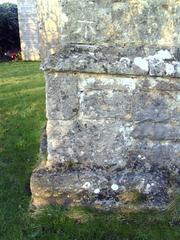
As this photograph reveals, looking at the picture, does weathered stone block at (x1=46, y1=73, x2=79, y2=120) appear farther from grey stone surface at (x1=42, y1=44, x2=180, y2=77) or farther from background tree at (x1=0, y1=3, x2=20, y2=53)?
background tree at (x1=0, y1=3, x2=20, y2=53)

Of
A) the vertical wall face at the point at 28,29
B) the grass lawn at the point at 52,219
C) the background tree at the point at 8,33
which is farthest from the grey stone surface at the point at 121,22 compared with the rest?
the background tree at the point at 8,33

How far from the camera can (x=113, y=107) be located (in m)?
4.32

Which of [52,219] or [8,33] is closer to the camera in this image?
[52,219]

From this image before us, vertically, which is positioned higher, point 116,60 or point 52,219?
point 116,60

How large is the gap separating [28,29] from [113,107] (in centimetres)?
1567

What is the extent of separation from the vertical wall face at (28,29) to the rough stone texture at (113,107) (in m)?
15.1

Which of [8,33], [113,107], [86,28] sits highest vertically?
[86,28]

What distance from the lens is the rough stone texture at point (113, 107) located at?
421 cm

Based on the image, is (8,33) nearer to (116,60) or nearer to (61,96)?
(61,96)

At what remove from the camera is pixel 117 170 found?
4430 mm

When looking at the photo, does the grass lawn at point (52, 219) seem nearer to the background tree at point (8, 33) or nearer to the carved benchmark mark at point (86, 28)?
the carved benchmark mark at point (86, 28)

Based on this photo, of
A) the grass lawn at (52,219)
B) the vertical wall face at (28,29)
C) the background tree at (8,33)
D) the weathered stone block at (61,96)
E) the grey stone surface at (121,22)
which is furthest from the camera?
the background tree at (8,33)

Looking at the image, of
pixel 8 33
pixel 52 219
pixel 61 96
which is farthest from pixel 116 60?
pixel 8 33

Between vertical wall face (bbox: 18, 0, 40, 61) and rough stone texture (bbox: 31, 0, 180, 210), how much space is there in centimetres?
1512
